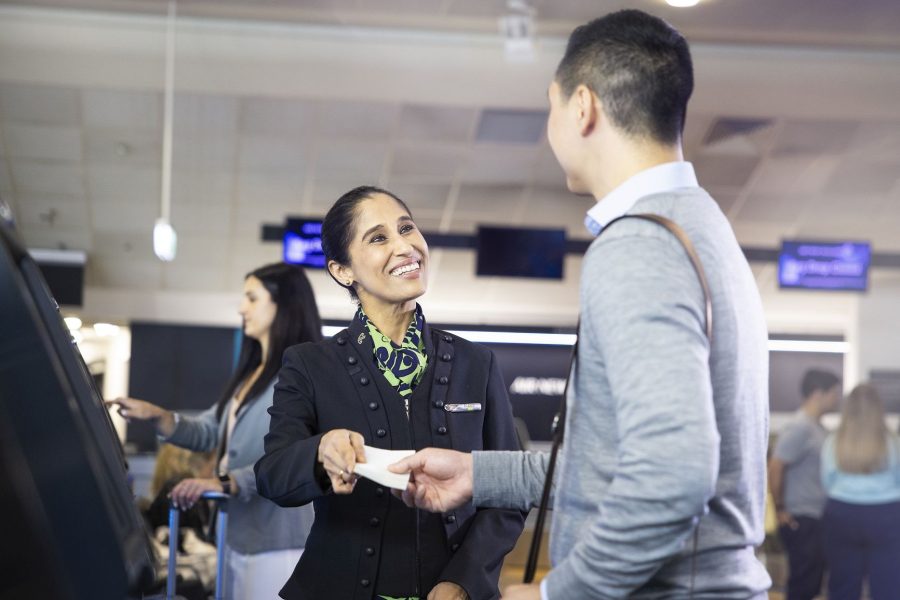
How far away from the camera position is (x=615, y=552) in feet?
3.76

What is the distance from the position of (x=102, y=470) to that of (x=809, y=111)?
31.7 feet

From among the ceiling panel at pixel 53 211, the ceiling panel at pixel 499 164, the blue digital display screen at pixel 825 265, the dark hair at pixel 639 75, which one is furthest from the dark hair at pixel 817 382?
the ceiling panel at pixel 53 211

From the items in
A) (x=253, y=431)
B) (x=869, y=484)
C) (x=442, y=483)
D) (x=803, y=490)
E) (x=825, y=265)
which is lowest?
(x=803, y=490)

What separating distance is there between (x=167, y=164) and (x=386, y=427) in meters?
9.46

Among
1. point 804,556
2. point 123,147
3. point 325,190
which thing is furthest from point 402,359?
point 325,190

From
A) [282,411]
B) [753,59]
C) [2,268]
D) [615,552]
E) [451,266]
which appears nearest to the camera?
[2,268]

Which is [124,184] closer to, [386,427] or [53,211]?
[53,211]

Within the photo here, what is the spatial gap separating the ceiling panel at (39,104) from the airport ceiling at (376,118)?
0.02 m

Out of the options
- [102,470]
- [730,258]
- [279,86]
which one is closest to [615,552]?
[730,258]

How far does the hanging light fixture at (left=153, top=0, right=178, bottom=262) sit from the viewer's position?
847 centimetres

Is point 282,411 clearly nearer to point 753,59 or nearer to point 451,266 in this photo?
point 753,59

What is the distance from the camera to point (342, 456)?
63.9 inches

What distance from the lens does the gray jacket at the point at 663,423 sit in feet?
3.68

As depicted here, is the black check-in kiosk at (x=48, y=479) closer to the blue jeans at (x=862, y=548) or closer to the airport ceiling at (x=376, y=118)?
the blue jeans at (x=862, y=548)
